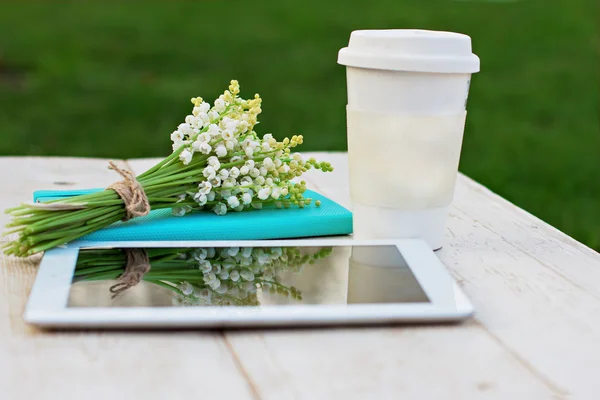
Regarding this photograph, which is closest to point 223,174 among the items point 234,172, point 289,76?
point 234,172

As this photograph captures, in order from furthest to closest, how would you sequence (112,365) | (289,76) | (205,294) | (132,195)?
1. (289,76)
2. (132,195)
3. (205,294)
4. (112,365)

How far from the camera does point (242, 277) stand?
98cm

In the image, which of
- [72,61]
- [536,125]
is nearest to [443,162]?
[536,125]

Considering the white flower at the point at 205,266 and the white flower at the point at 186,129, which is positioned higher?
the white flower at the point at 186,129

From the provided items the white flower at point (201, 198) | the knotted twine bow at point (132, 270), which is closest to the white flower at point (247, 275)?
the knotted twine bow at point (132, 270)

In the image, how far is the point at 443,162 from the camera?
1.14m

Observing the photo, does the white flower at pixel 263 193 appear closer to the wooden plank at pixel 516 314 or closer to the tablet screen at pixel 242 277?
the tablet screen at pixel 242 277

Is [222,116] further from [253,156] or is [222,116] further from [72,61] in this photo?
[72,61]

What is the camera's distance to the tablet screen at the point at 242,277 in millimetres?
896

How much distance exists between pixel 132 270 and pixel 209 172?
227mm

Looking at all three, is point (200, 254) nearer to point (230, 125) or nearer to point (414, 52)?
point (230, 125)

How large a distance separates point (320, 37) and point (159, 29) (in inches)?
42.8

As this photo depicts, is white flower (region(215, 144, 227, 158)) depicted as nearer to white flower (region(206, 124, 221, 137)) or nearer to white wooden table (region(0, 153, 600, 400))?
white flower (region(206, 124, 221, 137))

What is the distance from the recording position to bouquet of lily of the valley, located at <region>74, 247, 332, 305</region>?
91 cm
